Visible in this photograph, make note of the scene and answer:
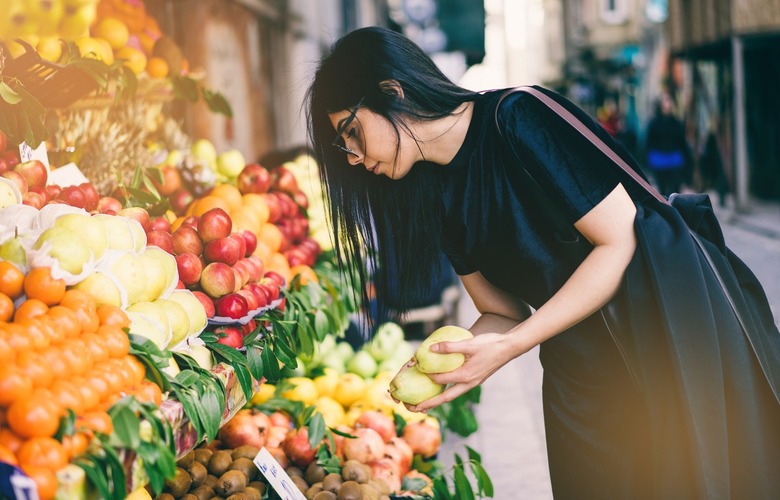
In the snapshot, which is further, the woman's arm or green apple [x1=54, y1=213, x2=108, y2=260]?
green apple [x1=54, y1=213, x2=108, y2=260]

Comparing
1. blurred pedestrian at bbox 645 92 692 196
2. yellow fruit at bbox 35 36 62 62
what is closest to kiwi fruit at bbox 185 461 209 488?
yellow fruit at bbox 35 36 62 62

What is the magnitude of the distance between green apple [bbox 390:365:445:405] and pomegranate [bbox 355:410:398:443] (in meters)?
1.24

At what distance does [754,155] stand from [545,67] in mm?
49988

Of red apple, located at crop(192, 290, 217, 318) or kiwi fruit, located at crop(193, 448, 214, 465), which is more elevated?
red apple, located at crop(192, 290, 217, 318)

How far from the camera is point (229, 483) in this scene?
2430mm

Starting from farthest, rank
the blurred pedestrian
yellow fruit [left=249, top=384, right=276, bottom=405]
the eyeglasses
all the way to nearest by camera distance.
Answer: the blurred pedestrian
yellow fruit [left=249, top=384, right=276, bottom=405]
the eyeglasses

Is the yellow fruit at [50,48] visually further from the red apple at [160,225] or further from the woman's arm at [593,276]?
the woman's arm at [593,276]

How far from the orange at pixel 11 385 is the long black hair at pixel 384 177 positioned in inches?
34.0

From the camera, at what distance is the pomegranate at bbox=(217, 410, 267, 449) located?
9.21ft

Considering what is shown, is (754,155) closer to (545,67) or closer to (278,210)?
(278,210)

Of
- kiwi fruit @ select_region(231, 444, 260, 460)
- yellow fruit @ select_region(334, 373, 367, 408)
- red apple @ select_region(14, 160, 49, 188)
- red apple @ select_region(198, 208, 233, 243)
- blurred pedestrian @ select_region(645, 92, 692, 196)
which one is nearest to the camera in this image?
red apple @ select_region(14, 160, 49, 188)

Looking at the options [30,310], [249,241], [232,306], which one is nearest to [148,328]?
[30,310]

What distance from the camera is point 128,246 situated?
81.3 inches

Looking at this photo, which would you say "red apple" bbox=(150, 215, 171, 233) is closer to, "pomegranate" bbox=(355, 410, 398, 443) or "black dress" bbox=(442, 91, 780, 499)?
"black dress" bbox=(442, 91, 780, 499)
